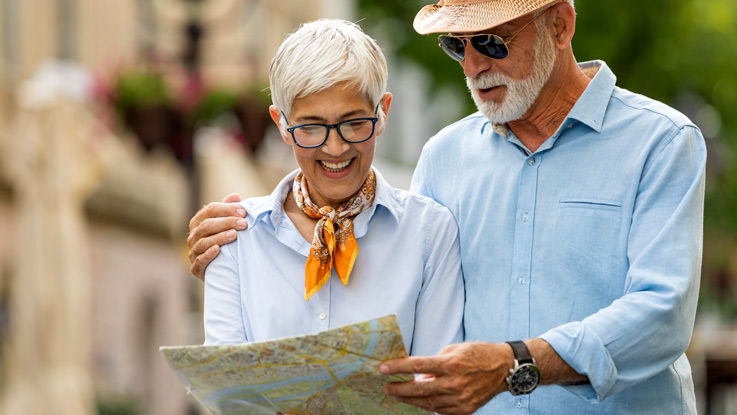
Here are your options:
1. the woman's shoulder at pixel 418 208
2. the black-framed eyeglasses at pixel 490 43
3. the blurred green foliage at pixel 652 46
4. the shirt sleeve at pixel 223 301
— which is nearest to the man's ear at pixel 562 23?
the black-framed eyeglasses at pixel 490 43

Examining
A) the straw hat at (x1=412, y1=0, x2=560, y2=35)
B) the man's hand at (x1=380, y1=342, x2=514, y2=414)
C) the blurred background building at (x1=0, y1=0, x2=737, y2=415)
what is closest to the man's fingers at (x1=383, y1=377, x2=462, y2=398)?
the man's hand at (x1=380, y1=342, x2=514, y2=414)

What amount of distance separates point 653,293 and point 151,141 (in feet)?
25.0

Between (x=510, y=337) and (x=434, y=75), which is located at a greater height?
(x=434, y=75)

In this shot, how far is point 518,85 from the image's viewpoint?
385cm

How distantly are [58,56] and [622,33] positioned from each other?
8768 millimetres

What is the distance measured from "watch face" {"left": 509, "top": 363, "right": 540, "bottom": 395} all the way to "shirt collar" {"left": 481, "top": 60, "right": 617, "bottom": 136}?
84cm

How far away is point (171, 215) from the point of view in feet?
75.7

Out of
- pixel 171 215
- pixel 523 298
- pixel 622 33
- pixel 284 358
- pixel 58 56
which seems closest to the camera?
pixel 284 358

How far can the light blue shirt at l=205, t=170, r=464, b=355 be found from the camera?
3541mm

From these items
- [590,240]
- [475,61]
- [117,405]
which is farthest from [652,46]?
[590,240]

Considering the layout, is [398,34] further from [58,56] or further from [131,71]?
[58,56]

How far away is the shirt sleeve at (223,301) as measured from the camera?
352cm

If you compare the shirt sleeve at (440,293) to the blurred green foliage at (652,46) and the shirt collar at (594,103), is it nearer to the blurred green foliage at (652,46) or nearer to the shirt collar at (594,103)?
the shirt collar at (594,103)

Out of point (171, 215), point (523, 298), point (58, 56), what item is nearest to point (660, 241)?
point (523, 298)
